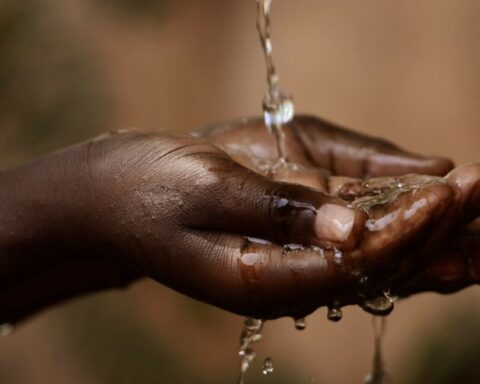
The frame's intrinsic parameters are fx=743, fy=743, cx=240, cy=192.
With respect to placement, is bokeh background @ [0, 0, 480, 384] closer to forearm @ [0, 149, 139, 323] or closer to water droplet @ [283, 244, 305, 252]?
forearm @ [0, 149, 139, 323]

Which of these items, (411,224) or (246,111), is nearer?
(411,224)

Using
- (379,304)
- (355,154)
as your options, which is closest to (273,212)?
(379,304)

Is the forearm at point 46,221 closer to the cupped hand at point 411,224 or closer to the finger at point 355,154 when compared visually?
the cupped hand at point 411,224

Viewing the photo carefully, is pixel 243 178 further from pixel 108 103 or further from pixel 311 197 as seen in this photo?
pixel 108 103

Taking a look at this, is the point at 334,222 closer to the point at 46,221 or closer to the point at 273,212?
the point at 273,212

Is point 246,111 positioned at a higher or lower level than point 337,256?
lower

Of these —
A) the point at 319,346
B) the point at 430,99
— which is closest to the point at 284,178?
the point at 430,99

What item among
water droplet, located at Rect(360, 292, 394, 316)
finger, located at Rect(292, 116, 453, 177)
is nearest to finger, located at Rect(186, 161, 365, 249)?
water droplet, located at Rect(360, 292, 394, 316)
